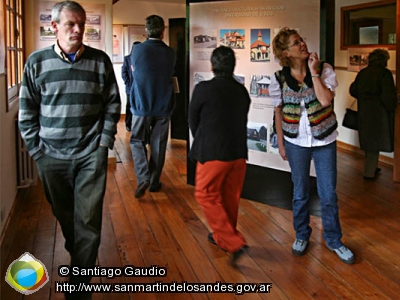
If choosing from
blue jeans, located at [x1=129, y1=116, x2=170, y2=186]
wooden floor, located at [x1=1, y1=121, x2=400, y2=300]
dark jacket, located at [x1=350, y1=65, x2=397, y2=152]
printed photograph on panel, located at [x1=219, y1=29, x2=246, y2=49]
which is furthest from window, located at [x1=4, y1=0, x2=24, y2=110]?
dark jacket, located at [x1=350, y1=65, x2=397, y2=152]

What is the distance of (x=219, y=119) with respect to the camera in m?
2.51

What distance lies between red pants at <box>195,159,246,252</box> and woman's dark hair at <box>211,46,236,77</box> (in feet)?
1.61

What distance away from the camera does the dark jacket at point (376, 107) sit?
197 inches

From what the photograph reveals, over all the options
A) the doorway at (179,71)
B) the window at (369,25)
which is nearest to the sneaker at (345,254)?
the window at (369,25)

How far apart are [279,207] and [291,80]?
152 cm

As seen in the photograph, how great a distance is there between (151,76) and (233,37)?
87 centimetres

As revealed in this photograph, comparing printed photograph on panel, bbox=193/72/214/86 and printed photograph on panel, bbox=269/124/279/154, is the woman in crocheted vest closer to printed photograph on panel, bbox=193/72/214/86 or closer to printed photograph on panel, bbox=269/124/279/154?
printed photograph on panel, bbox=269/124/279/154

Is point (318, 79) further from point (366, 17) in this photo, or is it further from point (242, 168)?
Answer: point (366, 17)

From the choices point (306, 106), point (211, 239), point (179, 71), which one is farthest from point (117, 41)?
point (306, 106)

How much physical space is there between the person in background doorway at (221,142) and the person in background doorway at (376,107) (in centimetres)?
285

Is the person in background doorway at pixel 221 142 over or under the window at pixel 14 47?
under

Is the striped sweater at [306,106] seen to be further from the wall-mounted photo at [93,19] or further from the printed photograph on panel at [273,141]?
the wall-mounted photo at [93,19]

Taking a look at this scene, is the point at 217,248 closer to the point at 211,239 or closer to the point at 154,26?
the point at 211,239

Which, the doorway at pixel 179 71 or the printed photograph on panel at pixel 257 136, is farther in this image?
the doorway at pixel 179 71
